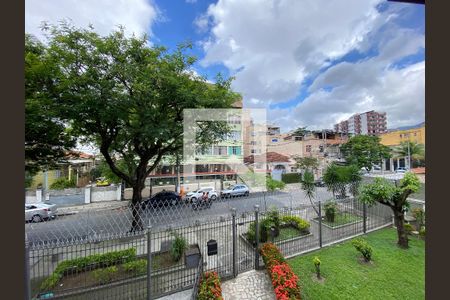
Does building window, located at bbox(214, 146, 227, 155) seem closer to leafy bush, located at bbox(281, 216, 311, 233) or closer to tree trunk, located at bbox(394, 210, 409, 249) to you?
leafy bush, located at bbox(281, 216, 311, 233)

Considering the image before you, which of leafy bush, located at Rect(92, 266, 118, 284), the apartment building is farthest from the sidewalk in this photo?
the apartment building

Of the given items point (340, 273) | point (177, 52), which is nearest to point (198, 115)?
point (177, 52)

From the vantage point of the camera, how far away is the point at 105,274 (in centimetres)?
371

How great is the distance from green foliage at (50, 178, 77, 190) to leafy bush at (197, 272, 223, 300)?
13.6 m

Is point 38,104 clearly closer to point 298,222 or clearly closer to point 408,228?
point 298,222

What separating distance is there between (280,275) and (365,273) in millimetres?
1976

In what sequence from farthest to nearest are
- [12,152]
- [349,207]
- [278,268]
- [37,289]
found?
[349,207], [278,268], [37,289], [12,152]

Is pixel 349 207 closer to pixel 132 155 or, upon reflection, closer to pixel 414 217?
pixel 414 217

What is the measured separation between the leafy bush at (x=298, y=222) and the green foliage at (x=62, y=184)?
1394cm

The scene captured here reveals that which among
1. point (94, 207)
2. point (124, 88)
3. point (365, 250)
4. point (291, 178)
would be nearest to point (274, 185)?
point (291, 178)

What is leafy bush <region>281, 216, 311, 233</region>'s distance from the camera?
587 centimetres

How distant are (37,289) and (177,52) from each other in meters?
6.59

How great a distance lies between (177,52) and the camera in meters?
6.27

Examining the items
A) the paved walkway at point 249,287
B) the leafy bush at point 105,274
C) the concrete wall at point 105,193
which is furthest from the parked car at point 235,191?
the leafy bush at point 105,274
